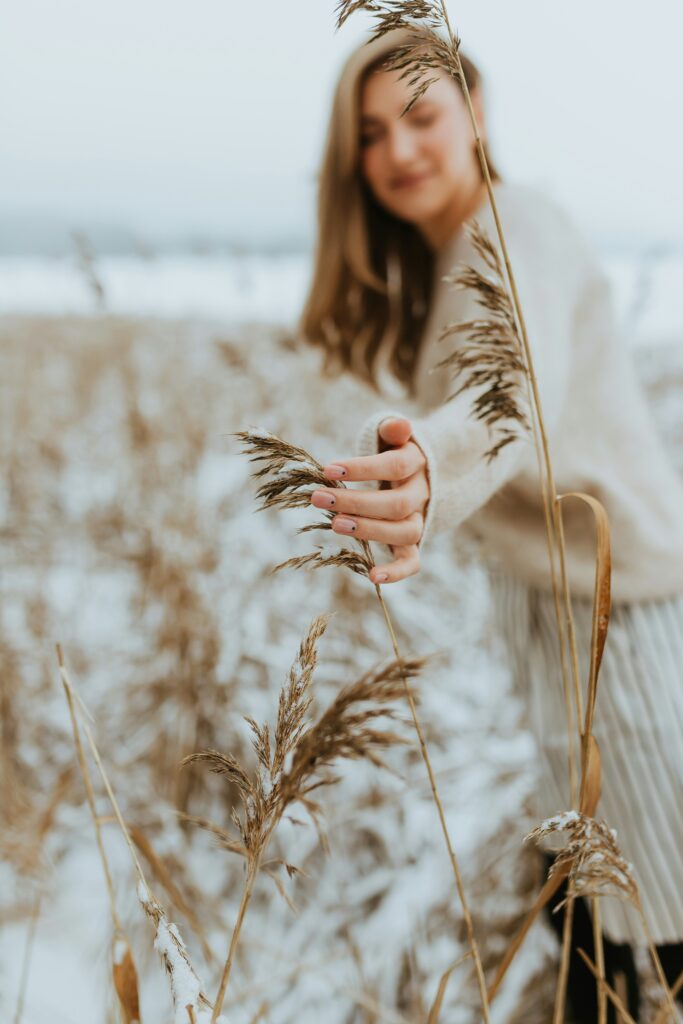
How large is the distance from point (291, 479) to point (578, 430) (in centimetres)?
70

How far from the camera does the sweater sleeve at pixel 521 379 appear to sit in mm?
539

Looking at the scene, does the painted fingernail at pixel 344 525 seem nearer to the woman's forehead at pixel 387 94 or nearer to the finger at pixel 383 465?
the finger at pixel 383 465

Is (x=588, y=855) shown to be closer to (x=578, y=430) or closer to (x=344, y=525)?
(x=344, y=525)

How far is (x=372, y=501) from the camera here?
0.43 meters

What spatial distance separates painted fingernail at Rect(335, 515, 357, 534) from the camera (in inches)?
16.2

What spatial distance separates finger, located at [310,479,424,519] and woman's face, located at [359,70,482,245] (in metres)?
0.72

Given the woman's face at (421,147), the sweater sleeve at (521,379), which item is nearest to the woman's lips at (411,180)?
the woman's face at (421,147)

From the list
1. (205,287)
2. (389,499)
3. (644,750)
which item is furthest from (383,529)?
(205,287)

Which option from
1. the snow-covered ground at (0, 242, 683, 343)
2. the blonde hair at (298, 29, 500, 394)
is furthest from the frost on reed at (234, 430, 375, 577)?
the snow-covered ground at (0, 242, 683, 343)

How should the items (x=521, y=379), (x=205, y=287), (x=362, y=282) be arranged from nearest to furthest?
(x=521, y=379) < (x=362, y=282) < (x=205, y=287)

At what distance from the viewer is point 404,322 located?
53.7 inches

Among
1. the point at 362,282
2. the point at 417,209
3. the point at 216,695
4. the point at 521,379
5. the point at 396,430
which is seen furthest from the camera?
the point at 216,695

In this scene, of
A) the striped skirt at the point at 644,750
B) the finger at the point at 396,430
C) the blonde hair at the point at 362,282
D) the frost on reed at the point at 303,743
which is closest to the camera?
the frost on reed at the point at 303,743

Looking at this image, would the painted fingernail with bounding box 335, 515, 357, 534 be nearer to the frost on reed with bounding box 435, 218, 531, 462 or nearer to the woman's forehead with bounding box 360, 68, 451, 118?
the frost on reed with bounding box 435, 218, 531, 462
